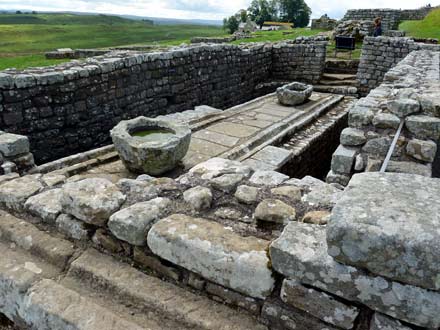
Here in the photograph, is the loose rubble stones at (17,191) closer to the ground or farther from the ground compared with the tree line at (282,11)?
closer to the ground

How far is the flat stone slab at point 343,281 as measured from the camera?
1418 mm

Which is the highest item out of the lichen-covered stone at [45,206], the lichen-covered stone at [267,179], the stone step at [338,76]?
the lichen-covered stone at [267,179]

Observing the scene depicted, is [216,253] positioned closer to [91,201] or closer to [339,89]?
[91,201]

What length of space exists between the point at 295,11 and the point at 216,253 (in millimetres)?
57680

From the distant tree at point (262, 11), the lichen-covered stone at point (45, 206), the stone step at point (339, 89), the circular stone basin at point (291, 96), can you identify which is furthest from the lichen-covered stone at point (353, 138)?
the distant tree at point (262, 11)

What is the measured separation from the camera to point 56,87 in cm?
578

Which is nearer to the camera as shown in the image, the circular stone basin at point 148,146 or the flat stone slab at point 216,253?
the flat stone slab at point 216,253

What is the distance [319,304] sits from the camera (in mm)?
1634

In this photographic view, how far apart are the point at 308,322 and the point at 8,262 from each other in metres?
1.81

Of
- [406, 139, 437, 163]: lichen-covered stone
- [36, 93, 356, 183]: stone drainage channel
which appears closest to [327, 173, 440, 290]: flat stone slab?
[406, 139, 437, 163]: lichen-covered stone

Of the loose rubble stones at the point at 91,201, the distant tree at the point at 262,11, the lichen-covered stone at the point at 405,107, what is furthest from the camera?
the distant tree at the point at 262,11

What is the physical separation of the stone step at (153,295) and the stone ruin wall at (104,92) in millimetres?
4140

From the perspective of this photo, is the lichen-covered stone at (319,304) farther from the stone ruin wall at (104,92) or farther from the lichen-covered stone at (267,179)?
the stone ruin wall at (104,92)

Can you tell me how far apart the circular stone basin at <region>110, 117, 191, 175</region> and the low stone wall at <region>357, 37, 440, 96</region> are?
29.0 feet
